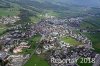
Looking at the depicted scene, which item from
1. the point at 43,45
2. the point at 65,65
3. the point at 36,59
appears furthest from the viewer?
the point at 43,45

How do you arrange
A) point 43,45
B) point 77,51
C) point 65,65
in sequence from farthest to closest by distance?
point 43,45 < point 77,51 < point 65,65

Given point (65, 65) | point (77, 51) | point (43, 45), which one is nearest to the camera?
point (65, 65)

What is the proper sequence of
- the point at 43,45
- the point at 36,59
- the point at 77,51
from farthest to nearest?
the point at 43,45
the point at 77,51
the point at 36,59

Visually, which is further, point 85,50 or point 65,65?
point 85,50

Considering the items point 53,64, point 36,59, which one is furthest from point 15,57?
point 53,64

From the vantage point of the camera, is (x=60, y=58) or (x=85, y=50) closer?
(x=60, y=58)

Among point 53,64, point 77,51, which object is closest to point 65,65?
point 53,64

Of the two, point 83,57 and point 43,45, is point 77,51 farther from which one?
point 43,45

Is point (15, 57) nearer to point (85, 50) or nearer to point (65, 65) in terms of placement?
point (65, 65)
